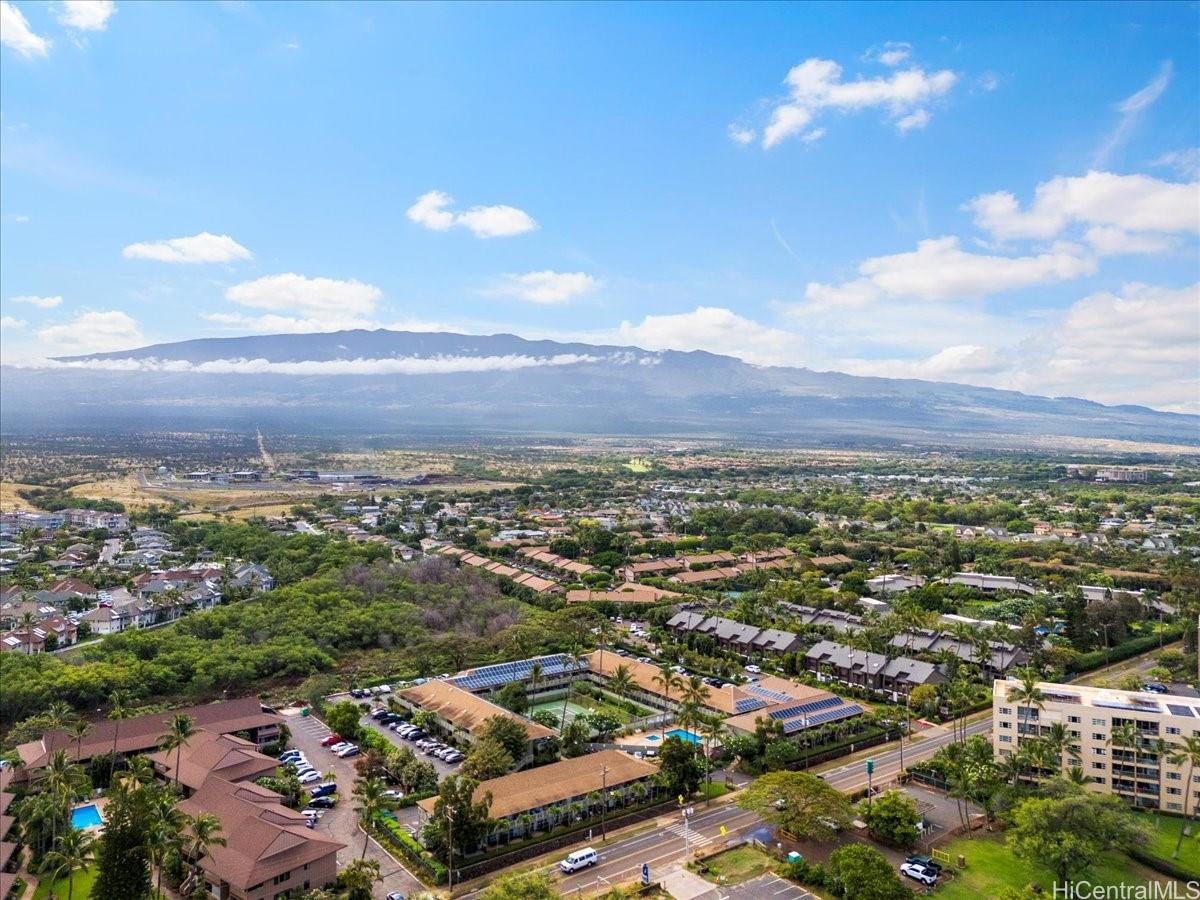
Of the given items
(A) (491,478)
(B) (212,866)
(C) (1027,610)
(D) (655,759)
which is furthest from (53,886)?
(A) (491,478)

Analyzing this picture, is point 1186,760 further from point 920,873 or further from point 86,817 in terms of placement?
point 86,817

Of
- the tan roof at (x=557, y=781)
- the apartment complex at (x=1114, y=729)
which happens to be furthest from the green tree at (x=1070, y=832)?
the tan roof at (x=557, y=781)

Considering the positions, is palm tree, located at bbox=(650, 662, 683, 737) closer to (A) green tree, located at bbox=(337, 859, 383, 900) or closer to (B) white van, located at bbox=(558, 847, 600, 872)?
(B) white van, located at bbox=(558, 847, 600, 872)

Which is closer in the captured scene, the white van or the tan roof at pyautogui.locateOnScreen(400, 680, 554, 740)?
the white van

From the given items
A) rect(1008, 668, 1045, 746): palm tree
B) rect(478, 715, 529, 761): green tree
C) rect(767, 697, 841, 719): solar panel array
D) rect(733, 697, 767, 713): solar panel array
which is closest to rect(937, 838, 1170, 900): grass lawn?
rect(1008, 668, 1045, 746): palm tree

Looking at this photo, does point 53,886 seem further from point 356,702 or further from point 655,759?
point 655,759
